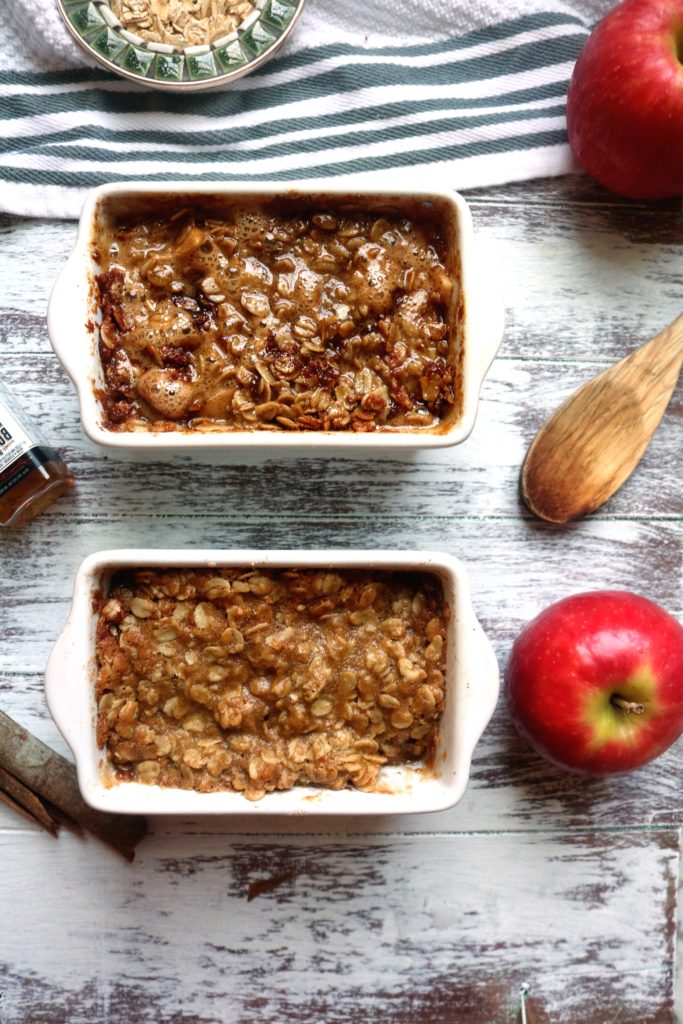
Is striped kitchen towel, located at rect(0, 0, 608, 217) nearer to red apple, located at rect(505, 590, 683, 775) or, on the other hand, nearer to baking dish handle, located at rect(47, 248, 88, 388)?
baking dish handle, located at rect(47, 248, 88, 388)

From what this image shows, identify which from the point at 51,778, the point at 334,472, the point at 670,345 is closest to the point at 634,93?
the point at 670,345

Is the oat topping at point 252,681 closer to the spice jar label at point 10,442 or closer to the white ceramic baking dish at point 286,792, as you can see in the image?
the white ceramic baking dish at point 286,792

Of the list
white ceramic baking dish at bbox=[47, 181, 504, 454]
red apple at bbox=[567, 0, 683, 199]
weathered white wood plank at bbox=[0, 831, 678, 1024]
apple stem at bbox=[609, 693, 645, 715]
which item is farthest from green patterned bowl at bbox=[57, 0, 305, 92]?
weathered white wood plank at bbox=[0, 831, 678, 1024]

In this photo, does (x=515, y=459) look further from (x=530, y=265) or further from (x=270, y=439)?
(x=270, y=439)

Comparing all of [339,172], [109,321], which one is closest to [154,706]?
[109,321]

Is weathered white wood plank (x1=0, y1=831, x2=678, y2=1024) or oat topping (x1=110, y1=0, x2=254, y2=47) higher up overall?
oat topping (x1=110, y1=0, x2=254, y2=47)
